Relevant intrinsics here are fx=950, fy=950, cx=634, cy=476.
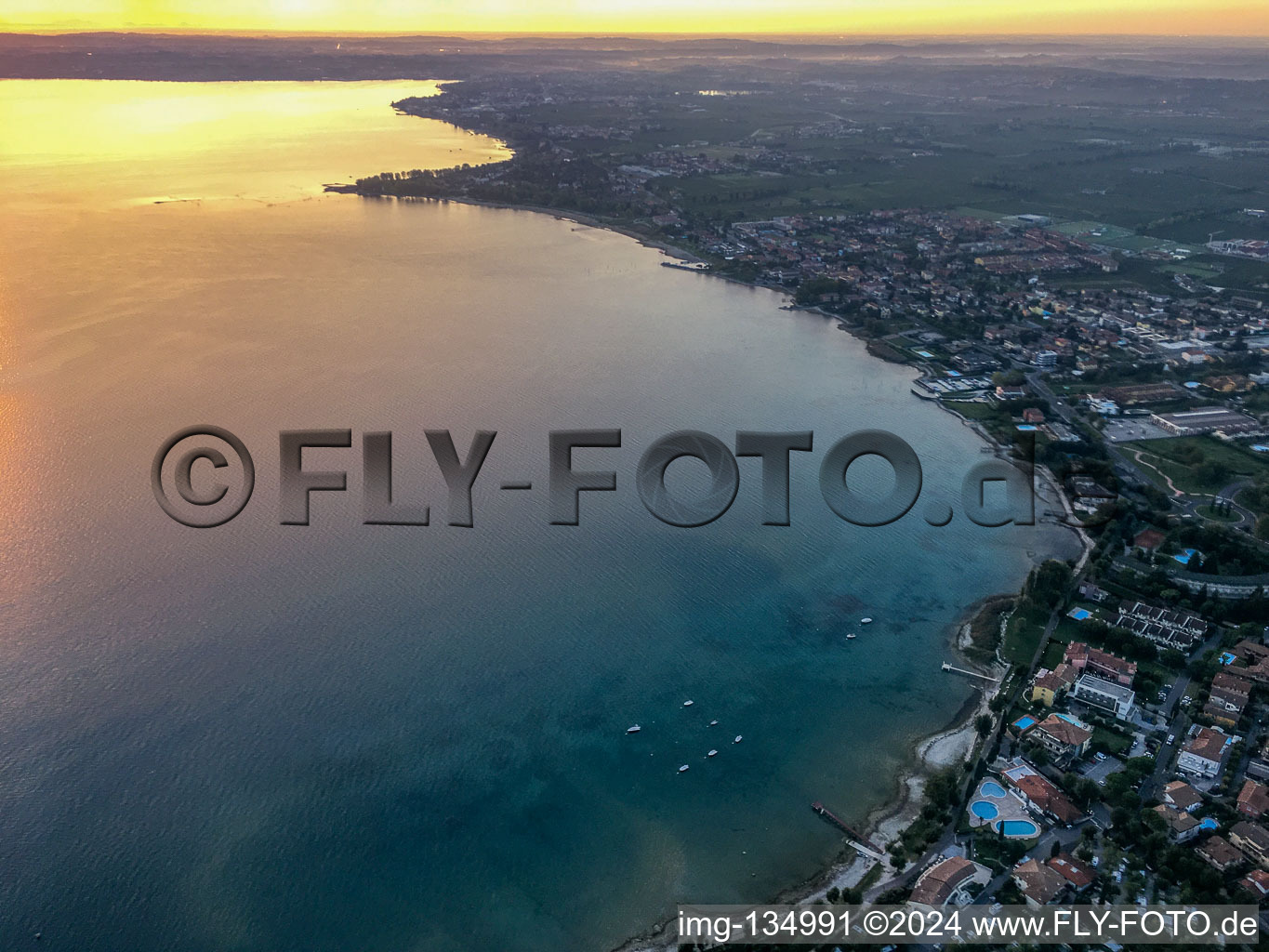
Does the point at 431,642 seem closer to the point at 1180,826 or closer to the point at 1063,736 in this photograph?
the point at 1063,736

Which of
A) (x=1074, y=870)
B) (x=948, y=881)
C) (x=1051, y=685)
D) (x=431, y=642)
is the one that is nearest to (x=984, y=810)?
(x=1074, y=870)

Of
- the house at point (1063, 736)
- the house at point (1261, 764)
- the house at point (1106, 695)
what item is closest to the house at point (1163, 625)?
the house at point (1106, 695)

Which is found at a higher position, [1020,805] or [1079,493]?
[1079,493]

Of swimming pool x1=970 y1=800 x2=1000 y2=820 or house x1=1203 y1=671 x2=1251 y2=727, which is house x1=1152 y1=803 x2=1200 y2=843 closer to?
swimming pool x1=970 y1=800 x2=1000 y2=820

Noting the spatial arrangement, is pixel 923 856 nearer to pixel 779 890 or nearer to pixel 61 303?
pixel 779 890

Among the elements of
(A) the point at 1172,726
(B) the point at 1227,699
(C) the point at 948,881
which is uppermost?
(B) the point at 1227,699

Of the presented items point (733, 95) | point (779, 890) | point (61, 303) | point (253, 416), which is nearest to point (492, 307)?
point (253, 416)

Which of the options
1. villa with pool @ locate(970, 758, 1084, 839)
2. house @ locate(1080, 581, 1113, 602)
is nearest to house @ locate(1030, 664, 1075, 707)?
villa with pool @ locate(970, 758, 1084, 839)

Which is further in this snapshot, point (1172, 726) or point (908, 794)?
point (1172, 726)
